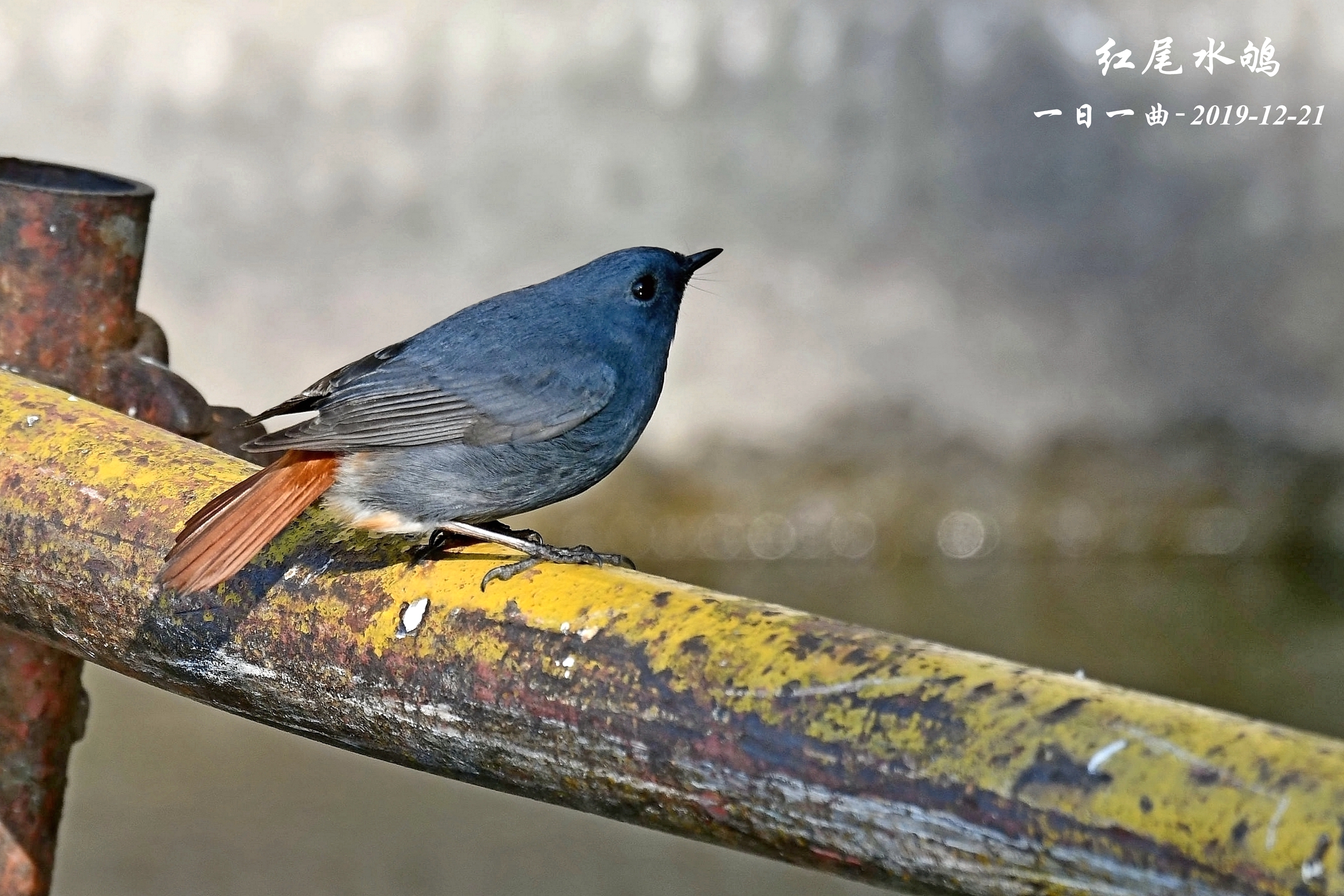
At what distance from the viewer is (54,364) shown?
9.69 ft

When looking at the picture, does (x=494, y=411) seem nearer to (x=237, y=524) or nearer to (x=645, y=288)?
(x=645, y=288)

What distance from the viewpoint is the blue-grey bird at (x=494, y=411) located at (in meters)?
2.67

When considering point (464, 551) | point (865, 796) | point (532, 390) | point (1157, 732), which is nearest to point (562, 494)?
point (532, 390)

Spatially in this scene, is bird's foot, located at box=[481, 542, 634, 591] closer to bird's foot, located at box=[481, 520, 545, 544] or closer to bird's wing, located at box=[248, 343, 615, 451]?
bird's foot, located at box=[481, 520, 545, 544]

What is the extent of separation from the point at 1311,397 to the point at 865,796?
19.8 ft

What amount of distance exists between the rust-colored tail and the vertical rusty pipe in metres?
0.57

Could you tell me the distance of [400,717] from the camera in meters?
2.04

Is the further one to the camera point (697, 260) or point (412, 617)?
point (697, 260)

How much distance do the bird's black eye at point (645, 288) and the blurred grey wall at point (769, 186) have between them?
3.57 meters

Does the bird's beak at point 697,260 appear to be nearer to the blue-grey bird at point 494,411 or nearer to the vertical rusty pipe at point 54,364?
the blue-grey bird at point 494,411

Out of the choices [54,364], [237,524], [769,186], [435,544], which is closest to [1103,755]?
[237,524]

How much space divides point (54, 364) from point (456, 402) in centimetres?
80

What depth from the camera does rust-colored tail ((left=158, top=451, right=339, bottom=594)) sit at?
221cm

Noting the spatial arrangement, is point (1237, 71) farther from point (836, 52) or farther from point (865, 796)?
point (865, 796)
